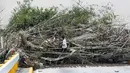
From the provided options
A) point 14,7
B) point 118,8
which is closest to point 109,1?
point 118,8

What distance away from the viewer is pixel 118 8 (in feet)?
31.1

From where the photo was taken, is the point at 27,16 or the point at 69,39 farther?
the point at 27,16

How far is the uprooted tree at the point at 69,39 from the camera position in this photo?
286 inches

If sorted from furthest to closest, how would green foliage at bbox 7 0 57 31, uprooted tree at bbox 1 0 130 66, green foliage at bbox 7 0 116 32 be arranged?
green foliage at bbox 7 0 57 31 → green foliage at bbox 7 0 116 32 → uprooted tree at bbox 1 0 130 66

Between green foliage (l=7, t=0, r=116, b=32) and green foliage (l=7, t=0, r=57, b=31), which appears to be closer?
green foliage (l=7, t=0, r=116, b=32)

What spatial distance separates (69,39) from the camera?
759cm

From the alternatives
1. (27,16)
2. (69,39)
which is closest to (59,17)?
(69,39)

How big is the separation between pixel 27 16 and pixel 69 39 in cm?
178

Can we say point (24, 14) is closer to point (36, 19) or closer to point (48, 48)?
point (36, 19)

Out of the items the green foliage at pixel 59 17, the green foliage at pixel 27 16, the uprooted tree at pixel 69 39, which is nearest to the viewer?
the uprooted tree at pixel 69 39

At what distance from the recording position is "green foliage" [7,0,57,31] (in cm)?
846

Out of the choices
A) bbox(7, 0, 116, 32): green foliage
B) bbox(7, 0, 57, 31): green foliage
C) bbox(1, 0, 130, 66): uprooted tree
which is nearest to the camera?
bbox(1, 0, 130, 66): uprooted tree

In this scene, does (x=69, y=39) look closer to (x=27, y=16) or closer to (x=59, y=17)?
(x=59, y=17)

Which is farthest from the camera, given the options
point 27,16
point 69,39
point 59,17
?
point 27,16
